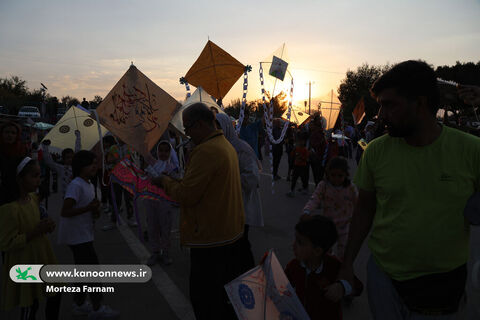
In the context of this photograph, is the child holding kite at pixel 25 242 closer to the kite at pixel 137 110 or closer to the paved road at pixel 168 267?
the paved road at pixel 168 267

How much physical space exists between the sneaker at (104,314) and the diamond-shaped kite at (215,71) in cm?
531

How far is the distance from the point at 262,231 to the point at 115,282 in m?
2.63

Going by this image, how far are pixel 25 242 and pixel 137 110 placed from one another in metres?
1.92

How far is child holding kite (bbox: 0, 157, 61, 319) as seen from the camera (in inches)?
98.1

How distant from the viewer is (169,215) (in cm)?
451

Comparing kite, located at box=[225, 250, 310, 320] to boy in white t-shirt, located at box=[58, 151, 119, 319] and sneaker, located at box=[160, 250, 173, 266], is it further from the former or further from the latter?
sneaker, located at box=[160, 250, 173, 266]

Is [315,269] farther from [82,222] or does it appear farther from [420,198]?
[82,222]

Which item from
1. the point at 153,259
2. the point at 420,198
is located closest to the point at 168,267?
the point at 153,259

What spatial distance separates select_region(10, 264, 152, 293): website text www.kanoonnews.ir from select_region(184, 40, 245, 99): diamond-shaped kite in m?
4.45

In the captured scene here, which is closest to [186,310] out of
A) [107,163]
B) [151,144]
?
[151,144]

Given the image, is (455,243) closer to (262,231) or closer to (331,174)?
(331,174)

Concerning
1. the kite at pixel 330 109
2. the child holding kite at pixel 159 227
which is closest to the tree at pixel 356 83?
the kite at pixel 330 109

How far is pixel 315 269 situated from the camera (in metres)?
2.02

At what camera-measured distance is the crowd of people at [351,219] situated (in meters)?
1.53
